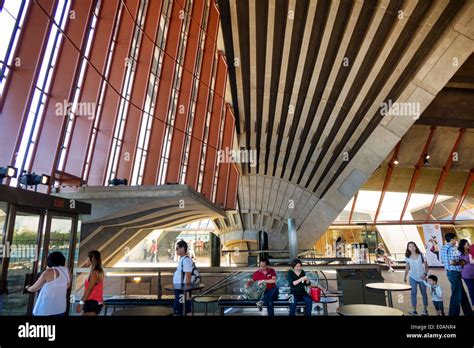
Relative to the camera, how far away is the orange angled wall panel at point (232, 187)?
1888cm

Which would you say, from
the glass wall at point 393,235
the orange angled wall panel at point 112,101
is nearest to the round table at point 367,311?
the orange angled wall panel at point 112,101

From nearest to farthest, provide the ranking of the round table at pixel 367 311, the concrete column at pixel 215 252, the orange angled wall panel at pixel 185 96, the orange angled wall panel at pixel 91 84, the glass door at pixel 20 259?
the round table at pixel 367 311 < the glass door at pixel 20 259 < the orange angled wall panel at pixel 91 84 < the concrete column at pixel 215 252 < the orange angled wall panel at pixel 185 96

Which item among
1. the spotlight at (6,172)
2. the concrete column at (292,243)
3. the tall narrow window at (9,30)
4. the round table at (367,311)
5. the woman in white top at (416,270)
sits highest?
the tall narrow window at (9,30)

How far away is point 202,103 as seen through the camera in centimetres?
1562

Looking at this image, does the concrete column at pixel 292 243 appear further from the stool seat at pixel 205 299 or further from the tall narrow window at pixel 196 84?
the tall narrow window at pixel 196 84

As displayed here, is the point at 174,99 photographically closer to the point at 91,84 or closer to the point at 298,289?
the point at 91,84

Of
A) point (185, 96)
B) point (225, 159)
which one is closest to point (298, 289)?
point (185, 96)

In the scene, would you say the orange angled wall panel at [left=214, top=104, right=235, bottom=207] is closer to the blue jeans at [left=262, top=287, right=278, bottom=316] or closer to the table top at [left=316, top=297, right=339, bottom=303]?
the table top at [left=316, top=297, right=339, bottom=303]

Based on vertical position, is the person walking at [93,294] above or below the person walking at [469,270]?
below

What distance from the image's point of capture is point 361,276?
583cm

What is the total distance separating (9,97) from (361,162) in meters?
12.5

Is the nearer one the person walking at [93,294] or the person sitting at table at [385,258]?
the person walking at [93,294]

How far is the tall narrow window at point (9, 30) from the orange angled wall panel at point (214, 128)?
11.3m

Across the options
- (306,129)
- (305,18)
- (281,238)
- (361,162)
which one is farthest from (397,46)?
(281,238)
